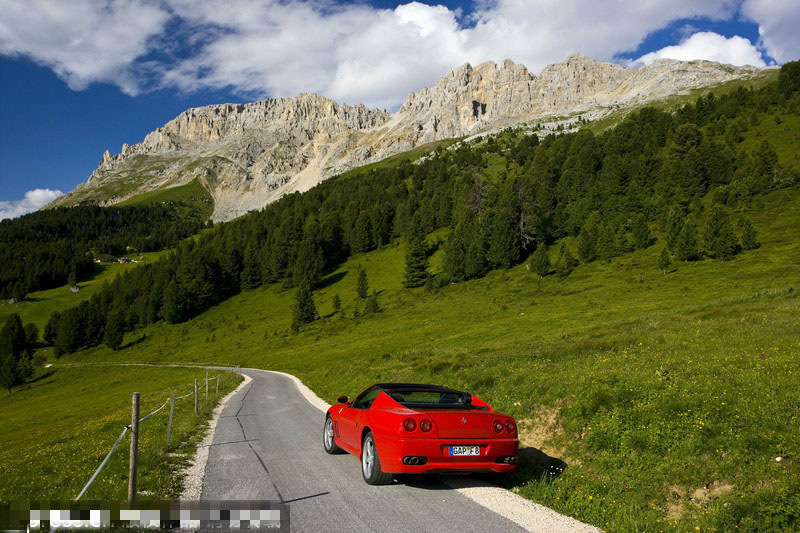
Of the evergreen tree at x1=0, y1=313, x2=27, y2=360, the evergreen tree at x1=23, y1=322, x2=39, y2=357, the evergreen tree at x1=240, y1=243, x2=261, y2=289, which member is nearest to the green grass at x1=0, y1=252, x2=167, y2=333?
the evergreen tree at x1=23, y1=322, x2=39, y2=357

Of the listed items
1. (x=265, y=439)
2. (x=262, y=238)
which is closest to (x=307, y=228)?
(x=262, y=238)

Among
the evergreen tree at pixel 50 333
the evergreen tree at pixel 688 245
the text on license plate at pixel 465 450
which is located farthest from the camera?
the evergreen tree at pixel 50 333

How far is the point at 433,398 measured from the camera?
9.97 metres

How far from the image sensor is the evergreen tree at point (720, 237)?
5659 cm

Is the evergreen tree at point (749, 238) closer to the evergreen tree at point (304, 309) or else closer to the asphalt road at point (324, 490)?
the asphalt road at point (324, 490)

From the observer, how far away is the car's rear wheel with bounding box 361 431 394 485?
7.55m

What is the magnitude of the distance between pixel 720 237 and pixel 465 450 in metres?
66.6

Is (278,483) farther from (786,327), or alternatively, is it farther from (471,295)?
(471,295)

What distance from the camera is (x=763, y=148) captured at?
7831 cm

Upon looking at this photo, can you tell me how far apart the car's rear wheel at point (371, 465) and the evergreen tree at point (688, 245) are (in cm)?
6666

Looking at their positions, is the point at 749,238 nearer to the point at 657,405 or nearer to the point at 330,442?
the point at 657,405

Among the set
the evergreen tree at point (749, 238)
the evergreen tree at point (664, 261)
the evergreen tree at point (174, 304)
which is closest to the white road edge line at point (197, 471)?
the evergreen tree at point (664, 261)

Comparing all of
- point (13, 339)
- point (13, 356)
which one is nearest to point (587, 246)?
point (13, 356)

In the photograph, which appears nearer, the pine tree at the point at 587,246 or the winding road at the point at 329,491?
the winding road at the point at 329,491
